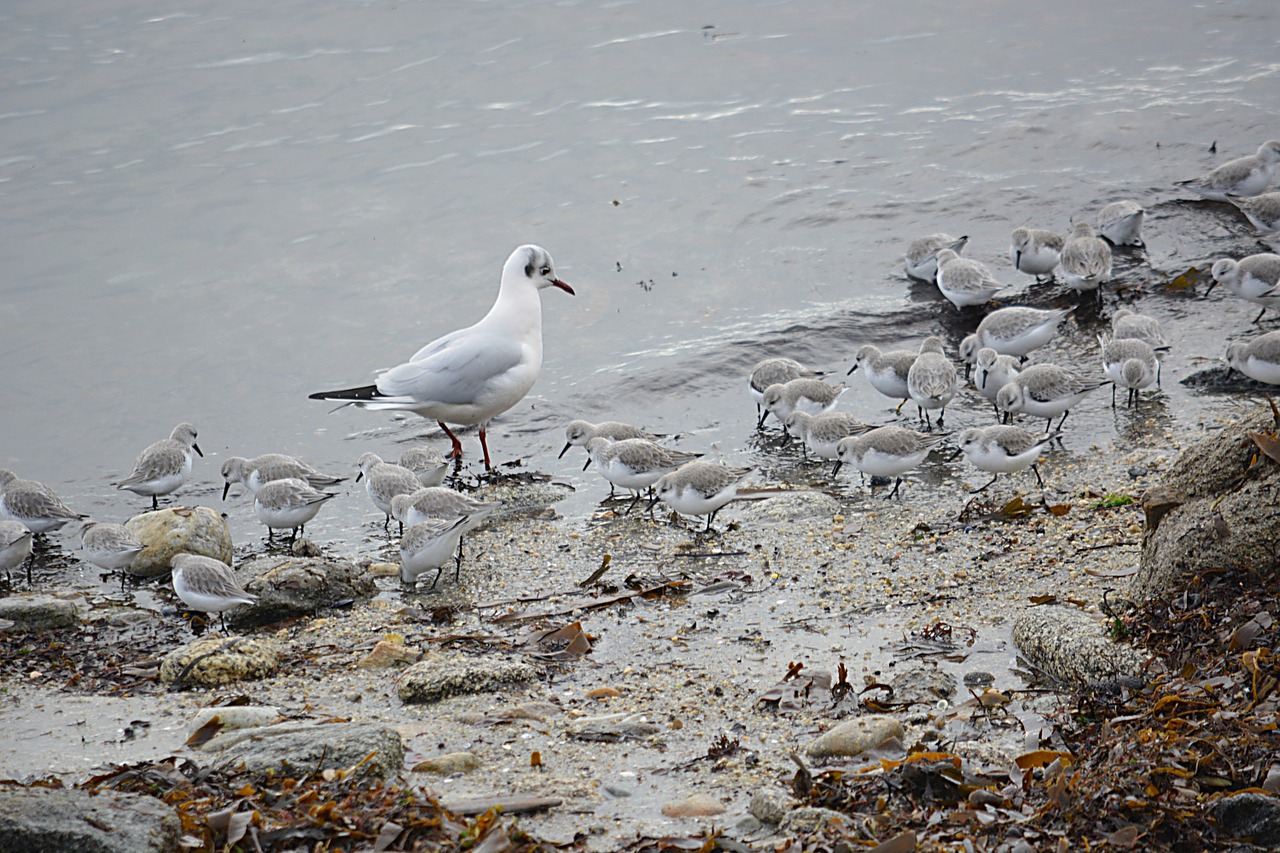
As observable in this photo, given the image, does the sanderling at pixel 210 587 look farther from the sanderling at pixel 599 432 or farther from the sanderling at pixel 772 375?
the sanderling at pixel 772 375

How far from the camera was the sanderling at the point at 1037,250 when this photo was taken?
11812 mm

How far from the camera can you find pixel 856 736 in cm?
436

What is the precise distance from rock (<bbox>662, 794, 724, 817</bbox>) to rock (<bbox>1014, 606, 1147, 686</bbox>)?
1565mm

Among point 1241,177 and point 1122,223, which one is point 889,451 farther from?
point 1241,177

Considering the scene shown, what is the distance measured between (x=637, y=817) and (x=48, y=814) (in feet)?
5.86

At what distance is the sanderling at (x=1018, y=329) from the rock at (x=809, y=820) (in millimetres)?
7023

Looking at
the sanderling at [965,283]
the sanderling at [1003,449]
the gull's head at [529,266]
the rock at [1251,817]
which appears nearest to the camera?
the rock at [1251,817]

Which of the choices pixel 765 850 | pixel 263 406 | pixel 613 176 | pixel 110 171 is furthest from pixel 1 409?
pixel 765 850

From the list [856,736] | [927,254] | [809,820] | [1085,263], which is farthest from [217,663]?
[927,254]

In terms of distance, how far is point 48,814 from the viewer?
3346 millimetres

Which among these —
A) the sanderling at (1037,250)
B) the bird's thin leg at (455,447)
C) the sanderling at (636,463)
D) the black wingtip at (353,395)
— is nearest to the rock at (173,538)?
the black wingtip at (353,395)

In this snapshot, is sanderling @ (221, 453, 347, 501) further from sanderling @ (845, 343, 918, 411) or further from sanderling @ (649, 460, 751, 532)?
sanderling @ (845, 343, 918, 411)

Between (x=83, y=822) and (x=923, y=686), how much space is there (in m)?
3.16

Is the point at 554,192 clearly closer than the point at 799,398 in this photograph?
No
